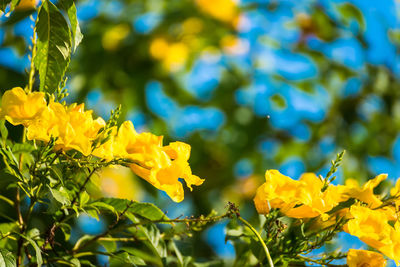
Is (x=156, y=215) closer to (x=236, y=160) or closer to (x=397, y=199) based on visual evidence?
(x=397, y=199)

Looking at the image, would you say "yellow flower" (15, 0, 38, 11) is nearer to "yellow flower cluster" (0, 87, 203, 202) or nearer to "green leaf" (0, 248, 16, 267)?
"yellow flower cluster" (0, 87, 203, 202)

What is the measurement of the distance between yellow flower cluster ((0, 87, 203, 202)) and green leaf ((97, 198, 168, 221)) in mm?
69

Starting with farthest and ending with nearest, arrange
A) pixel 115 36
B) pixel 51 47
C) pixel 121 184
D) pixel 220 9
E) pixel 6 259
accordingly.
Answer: pixel 220 9 → pixel 115 36 → pixel 121 184 → pixel 51 47 → pixel 6 259

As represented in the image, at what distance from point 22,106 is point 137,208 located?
0.91 feet

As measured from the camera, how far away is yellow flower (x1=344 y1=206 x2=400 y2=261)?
2.89 ft

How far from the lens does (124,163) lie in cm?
84

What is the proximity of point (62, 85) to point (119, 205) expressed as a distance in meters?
0.23

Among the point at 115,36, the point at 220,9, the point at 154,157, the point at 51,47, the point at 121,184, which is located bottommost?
the point at 121,184

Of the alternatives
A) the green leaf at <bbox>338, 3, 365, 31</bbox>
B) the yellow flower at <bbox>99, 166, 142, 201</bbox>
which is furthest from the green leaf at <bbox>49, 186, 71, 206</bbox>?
the green leaf at <bbox>338, 3, 365, 31</bbox>

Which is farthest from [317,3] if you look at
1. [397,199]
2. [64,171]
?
[64,171]

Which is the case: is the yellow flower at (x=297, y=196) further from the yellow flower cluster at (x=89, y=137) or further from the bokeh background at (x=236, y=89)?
the bokeh background at (x=236, y=89)

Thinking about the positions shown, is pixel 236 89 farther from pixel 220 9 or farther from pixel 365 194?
pixel 365 194

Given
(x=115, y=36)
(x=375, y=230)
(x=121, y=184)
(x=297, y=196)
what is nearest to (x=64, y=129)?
(x=297, y=196)

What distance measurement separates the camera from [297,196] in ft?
2.91
